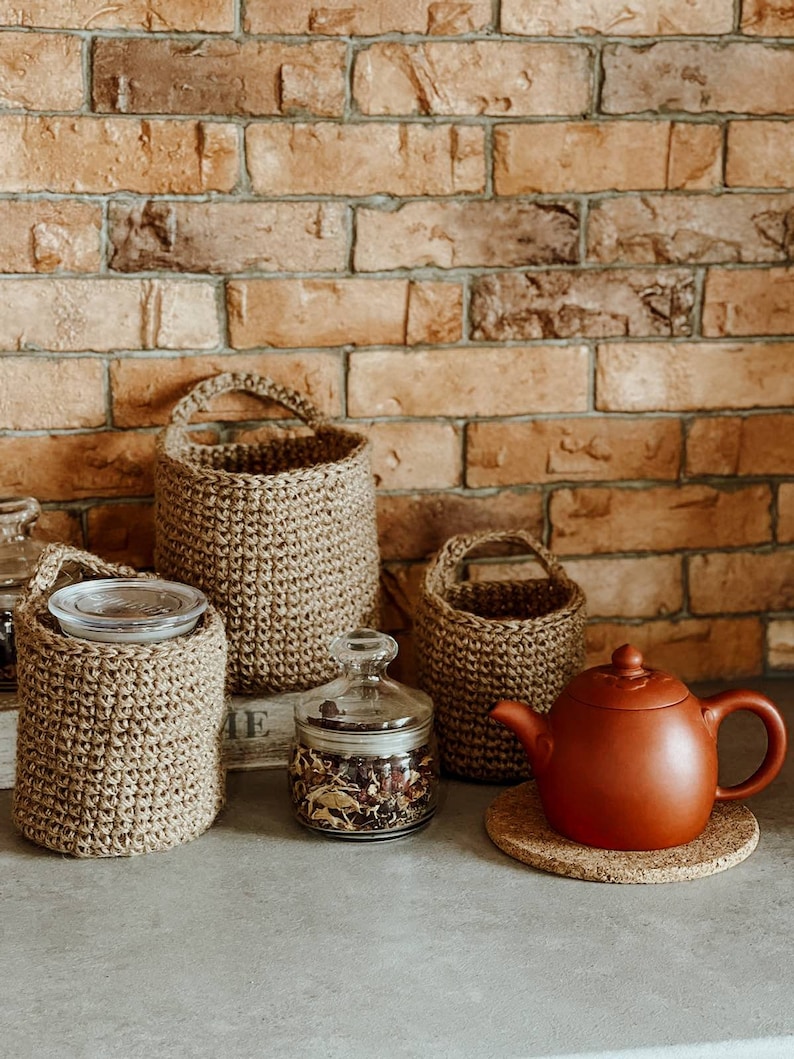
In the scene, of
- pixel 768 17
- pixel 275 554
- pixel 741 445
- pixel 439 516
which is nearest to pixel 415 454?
pixel 439 516

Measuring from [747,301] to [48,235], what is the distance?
0.81 metres

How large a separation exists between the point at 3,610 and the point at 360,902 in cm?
48

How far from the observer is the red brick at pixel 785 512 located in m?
1.53

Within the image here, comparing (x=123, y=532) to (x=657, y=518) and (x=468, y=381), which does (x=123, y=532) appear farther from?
(x=657, y=518)

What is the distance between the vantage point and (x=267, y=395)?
53.0 inches

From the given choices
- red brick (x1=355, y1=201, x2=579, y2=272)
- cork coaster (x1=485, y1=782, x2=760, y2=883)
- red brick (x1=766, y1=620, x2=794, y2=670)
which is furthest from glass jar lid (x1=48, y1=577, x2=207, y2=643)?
red brick (x1=766, y1=620, x2=794, y2=670)

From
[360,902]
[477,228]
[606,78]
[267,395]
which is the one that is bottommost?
[360,902]

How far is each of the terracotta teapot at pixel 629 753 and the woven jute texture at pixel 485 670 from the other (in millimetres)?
109

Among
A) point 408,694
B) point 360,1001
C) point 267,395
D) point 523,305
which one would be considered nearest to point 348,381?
point 267,395

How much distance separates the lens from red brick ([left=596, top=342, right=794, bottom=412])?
1463 millimetres

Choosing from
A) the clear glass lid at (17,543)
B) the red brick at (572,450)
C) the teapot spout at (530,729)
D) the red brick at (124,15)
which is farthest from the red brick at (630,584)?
the red brick at (124,15)

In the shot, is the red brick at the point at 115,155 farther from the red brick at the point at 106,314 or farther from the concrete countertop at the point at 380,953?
the concrete countertop at the point at 380,953

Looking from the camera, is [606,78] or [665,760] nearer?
[665,760]

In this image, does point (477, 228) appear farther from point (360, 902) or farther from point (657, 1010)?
point (657, 1010)
